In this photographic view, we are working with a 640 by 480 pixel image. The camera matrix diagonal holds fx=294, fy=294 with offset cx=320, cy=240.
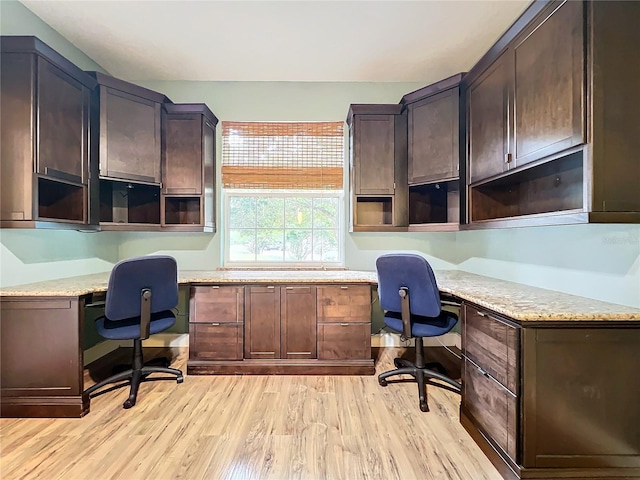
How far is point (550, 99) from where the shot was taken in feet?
4.90

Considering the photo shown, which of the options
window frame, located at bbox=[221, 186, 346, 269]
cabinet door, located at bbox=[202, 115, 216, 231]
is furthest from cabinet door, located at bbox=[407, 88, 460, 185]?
cabinet door, located at bbox=[202, 115, 216, 231]

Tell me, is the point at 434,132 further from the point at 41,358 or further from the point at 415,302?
the point at 41,358

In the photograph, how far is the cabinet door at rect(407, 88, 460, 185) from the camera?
2.41m

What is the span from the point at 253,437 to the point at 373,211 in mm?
2173

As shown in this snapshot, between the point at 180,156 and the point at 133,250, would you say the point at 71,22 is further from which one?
the point at 133,250

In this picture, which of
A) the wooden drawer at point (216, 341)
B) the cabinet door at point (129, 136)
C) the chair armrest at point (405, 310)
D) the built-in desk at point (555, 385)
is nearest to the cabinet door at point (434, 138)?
the chair armrest at point (405, 310)

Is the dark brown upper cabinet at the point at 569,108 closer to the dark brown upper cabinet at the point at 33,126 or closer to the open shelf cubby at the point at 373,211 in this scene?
the open shelf cubby at the point at 373,211

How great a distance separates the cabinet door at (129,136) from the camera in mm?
2383

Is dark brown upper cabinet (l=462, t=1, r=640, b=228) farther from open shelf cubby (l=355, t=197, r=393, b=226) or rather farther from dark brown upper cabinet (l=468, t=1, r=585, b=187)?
open shelf cubby (l=355, t=197, r=393, b=226)

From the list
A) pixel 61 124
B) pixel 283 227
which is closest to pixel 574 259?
pixel 283 227

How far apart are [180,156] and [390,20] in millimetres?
2100

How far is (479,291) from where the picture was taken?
192 cm

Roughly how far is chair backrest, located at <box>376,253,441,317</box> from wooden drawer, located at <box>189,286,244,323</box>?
1218 millimetres

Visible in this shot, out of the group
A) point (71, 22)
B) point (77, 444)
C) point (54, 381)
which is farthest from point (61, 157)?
point (77, 444)
